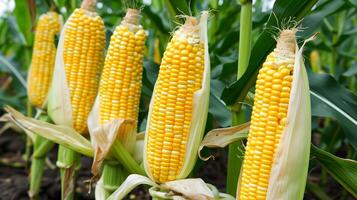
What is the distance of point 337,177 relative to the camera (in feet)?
5.56

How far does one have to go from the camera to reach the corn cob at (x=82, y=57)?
7.02ft

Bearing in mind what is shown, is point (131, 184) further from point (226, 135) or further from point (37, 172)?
point (37, 172)

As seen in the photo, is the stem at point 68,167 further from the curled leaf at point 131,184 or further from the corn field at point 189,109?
the curled leaf at point 131,184

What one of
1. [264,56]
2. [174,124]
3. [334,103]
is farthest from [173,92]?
[334,103]


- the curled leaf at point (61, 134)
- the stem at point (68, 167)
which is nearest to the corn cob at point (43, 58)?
the stem at point (68, 167)

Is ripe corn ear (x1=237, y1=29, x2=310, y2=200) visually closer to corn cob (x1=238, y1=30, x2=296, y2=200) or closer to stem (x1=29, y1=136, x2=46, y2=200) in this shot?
corn cob (x1=238, y1=30, x2=296, y2=200)

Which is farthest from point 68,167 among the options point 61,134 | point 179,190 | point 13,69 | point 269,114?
point 13,69

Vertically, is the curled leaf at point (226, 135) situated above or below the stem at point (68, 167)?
above

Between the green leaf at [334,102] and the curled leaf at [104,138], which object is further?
the green leaf at [334,102]

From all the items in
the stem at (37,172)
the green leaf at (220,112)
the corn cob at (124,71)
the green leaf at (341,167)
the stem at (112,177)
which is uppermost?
the corn cob at (124,71)

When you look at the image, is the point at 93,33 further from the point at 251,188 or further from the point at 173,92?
the point at 251,188

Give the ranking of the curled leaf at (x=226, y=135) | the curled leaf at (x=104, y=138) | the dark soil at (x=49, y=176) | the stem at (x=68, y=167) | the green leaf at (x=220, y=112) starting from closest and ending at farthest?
1. the curled leaf at (x=226, y=135)
2. the curled leaf at (x=104, y=138)
3. the green leaf at (x=220, y=112)
4. the stem at (x=68, y=167)
5. the dark soil at (x=49, y=176)

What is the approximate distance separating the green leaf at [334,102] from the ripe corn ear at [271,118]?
0.61 metres

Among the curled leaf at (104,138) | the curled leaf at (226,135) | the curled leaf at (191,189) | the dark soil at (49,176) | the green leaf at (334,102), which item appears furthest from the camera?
the dark soil at (49,176)
